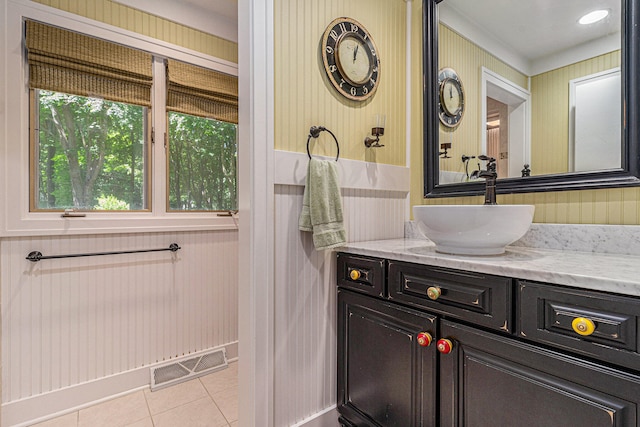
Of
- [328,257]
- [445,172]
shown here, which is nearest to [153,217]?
[328,257]

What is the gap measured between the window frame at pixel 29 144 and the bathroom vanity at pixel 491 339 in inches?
56.9

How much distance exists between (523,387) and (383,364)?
503mm

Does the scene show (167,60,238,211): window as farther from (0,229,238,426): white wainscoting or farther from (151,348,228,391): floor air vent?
(151,348,228,391): floor air vent

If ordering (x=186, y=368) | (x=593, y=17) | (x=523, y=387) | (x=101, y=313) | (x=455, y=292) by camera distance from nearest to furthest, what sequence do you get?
(x=523, y=387) < (x=455, y=292) < (x=593, y=17) < (x=101, y=313) < (x=186, y=368)

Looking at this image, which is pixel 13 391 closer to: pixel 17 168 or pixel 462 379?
pixel 17 168

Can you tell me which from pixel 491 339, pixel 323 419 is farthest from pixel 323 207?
pixel 323 419

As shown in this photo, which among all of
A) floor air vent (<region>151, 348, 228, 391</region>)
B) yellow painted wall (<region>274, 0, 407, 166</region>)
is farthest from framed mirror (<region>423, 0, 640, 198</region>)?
floor air vent (<region>151, 348, 228, 391</region>)

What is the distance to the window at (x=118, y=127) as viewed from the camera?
5.57 ft

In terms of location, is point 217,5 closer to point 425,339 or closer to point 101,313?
point 101,313

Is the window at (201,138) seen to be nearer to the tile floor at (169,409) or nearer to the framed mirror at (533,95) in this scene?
the tile floor at (169,409)

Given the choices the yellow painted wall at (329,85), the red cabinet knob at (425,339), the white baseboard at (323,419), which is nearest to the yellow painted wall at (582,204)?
the yellow painted wall at (329,85)

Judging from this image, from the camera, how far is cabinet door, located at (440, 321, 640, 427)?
69 centimetres

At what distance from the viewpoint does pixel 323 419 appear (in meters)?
1.40

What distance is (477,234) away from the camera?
1.01m
